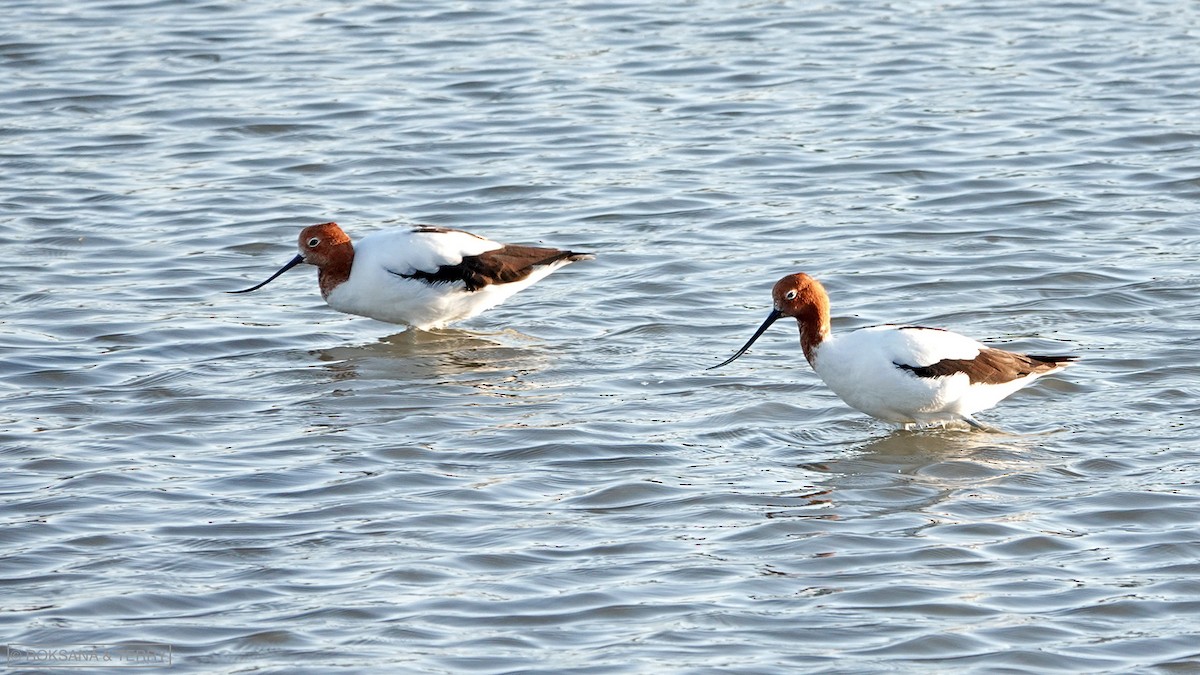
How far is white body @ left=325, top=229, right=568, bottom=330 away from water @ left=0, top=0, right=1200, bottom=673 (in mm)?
267

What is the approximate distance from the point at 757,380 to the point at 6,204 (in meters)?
6.75

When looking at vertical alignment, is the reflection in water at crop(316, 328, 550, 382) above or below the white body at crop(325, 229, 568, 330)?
below

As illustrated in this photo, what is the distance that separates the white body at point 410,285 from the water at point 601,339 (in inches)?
10.5

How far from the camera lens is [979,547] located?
26.7ft

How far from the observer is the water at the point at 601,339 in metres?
7.51

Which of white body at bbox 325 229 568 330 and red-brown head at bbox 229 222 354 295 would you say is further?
red-brown head at bbox 229 222 354 295

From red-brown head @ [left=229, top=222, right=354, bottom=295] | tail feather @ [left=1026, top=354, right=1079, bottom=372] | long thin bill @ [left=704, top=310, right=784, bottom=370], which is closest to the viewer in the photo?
tail feather @ [left=1026, top=354, right=1079, bottom=372]

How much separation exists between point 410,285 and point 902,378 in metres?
3.45

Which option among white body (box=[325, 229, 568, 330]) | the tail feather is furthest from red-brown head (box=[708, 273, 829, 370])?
white body (box=[325, 229, 568, 330])

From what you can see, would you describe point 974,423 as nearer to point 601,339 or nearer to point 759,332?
point 759,332

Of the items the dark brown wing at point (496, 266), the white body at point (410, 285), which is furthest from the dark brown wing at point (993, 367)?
the white body at point (410, 285)

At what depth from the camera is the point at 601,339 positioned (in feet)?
38.1

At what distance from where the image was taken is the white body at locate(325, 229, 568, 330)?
11508mm

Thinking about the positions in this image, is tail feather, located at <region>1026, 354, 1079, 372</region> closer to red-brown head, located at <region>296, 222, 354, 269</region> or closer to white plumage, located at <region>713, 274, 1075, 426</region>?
white plumage, located at <region>713, 274, 1075, 426</region>
